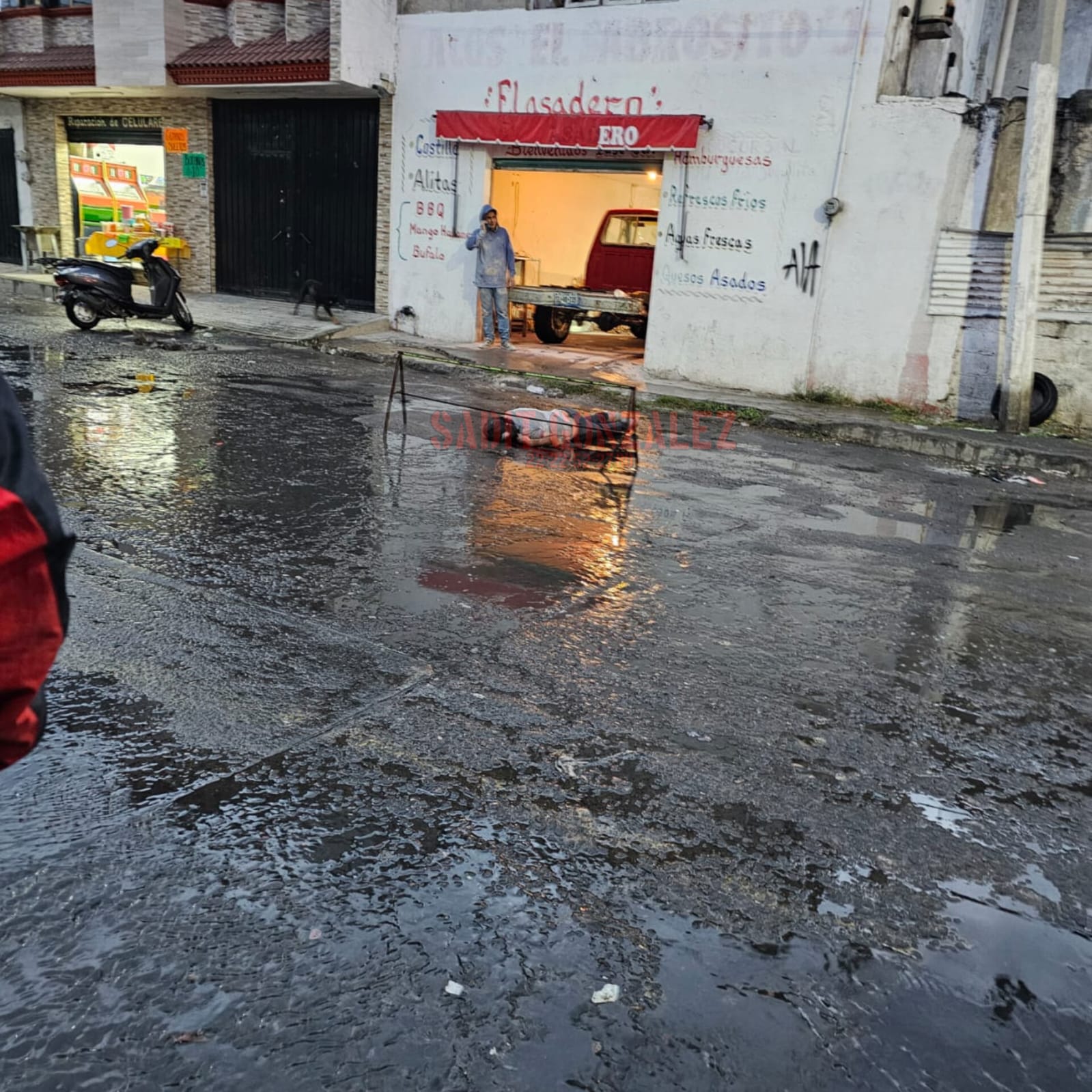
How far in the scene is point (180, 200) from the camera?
65.3 feet

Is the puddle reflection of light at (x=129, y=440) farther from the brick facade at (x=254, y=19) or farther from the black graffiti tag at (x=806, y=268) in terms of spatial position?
the brick facade at (x=254, y=19)

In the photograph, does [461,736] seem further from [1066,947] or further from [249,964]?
[1066,947]

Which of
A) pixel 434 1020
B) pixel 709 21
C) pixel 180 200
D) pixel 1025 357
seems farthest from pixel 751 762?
pixel 180 200

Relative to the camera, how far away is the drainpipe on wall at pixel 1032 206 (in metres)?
11.0

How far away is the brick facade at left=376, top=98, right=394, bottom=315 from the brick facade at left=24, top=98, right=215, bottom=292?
434 centimetres

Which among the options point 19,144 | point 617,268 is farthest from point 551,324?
point 19,144

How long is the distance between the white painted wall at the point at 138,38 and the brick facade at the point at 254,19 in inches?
43.4

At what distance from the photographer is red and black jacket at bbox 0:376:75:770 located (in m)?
1.16

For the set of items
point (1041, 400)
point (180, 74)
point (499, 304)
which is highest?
point (180, 74)

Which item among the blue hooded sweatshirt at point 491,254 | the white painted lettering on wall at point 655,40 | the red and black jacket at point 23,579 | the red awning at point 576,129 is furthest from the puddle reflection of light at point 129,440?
the white painted lettering on wall at point 655,40

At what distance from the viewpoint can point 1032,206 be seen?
11.2 m

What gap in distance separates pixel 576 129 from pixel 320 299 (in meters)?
5.26

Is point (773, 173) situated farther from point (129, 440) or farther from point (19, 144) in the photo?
point (19, 144)

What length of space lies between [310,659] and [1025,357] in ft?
32.4
